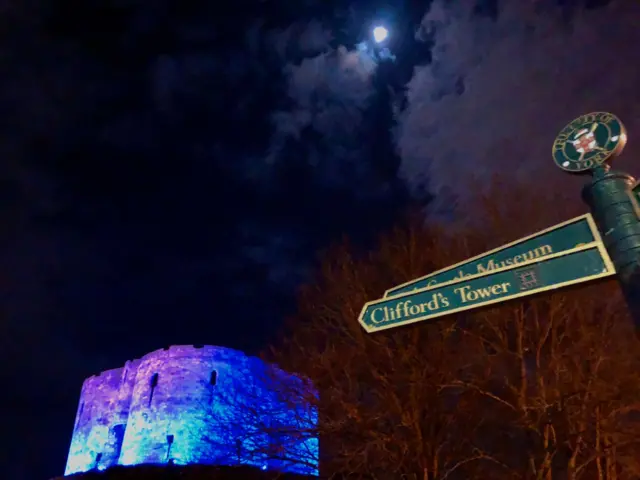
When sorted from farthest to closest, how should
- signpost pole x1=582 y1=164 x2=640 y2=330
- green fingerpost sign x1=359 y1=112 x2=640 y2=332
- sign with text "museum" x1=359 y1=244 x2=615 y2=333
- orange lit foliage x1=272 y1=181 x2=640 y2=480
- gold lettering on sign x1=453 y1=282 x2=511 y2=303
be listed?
orange lit foliage x1=272 y1=181 x2=640 y2=480 → gold lettering on sign x1=453 y1=282 x2=511 y2=303 → sign with text "museum" x1=359 y1=244 x2=615 y2=333 → green fingerpost sign x1=359 y1=112 x2=640 y2=332 → signpost pole x1=582 y1=164 x2=640 y2=330

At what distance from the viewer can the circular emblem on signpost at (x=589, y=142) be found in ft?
9.99

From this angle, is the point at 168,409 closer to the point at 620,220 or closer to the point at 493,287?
the point at 493,287

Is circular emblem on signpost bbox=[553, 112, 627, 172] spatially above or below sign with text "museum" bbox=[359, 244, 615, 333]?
above

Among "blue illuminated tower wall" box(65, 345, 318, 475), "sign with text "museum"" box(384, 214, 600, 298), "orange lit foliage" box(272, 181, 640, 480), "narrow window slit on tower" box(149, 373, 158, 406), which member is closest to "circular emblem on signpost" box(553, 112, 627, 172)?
"sign with text "museum"" box(384, 214, 600, 298)

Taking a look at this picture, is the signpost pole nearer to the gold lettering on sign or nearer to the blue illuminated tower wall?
the gold lettering on sign

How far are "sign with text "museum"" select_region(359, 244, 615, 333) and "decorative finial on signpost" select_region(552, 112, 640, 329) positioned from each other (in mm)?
127

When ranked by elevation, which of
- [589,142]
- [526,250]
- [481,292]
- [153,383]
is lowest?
[481,292]

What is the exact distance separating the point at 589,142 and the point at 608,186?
0.30 m

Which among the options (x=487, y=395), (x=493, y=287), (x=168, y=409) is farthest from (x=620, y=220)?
(x=168, y=409)

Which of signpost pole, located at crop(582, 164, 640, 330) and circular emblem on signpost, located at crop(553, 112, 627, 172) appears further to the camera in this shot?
circular emblem on signpost, located at crop(553, 112, 627, 172)

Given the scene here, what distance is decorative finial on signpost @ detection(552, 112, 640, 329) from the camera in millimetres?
2740

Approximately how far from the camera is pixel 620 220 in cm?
287

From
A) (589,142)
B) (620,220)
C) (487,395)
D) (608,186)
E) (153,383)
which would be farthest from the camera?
(153,383)

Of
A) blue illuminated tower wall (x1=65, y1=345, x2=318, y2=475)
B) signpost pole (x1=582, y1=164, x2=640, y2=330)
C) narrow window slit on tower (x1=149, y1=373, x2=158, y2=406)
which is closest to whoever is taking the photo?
signpost pole (x1=582, y1=164, x2=640, y2=330)
